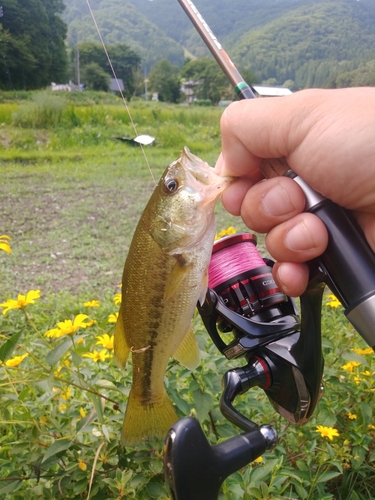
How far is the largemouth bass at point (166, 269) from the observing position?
868 mm

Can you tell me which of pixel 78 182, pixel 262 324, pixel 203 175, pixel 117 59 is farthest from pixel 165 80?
pixel 262 324

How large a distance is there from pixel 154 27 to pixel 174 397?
643 cm

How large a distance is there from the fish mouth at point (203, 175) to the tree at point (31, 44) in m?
3.95

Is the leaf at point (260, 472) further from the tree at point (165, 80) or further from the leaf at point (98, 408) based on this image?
the tree at point (165, 80)

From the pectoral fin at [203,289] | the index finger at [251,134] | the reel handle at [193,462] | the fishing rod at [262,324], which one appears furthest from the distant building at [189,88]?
the reel handle at [193,462]

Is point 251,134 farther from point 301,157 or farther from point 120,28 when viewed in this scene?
point 120,28

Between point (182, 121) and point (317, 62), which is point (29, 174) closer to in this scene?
point (182, 121)

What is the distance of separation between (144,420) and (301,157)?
63 centimetres

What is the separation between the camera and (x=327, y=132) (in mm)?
761

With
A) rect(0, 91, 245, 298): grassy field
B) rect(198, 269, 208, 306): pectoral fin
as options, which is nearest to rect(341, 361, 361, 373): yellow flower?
rect(198, 269, 208, 306): pectoral fin

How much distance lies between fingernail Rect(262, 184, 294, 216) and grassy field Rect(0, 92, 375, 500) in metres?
0.42

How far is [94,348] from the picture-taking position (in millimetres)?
1559

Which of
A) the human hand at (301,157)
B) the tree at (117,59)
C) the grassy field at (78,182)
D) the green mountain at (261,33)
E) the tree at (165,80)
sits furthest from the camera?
the tree at (165,80)

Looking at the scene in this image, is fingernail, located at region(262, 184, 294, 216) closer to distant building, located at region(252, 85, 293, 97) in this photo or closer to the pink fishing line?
the pink fishing line
